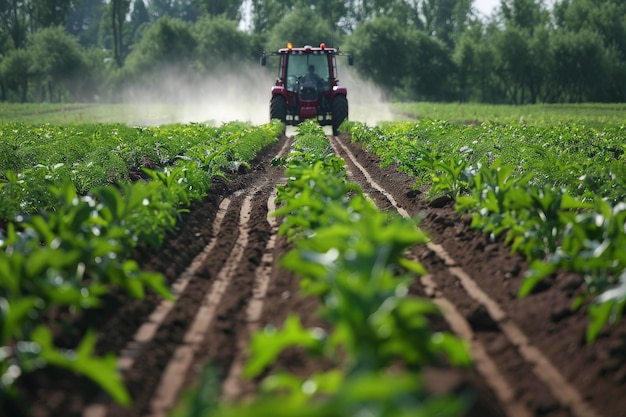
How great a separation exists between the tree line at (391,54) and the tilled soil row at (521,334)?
194ft

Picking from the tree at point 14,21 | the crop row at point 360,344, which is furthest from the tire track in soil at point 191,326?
the tree at point 14,21

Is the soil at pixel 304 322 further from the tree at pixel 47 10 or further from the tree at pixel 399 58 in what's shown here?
the tree at pixel 47 10

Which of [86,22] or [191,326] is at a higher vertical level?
[86,22]

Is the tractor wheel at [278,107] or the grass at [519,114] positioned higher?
the tractor wheel at [278,107]

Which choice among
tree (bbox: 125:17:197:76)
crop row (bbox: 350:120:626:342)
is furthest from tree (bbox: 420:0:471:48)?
crop row (bbox: 350:120:626:342)

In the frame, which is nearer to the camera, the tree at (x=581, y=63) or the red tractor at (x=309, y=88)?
the red tractor at (x=309, y=88)

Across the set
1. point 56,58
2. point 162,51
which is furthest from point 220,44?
point 56,58

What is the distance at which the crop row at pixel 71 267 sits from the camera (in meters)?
4.03

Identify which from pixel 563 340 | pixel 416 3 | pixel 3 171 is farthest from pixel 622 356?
pixel 416 3

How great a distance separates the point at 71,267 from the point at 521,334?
9.76 feet

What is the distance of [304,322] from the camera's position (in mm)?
5648

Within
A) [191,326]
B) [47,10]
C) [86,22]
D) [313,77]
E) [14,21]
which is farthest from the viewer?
[86,22]

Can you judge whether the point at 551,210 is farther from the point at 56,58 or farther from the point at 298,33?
the point at 298,33

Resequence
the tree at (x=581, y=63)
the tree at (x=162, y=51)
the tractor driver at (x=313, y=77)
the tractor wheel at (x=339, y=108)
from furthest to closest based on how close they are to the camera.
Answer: the tree at (x=162, y=51) → the tree at (x=581, y=63) → the tractor driver at (x=313, y=77) → the tractor wheel at (x=339, y=108)
